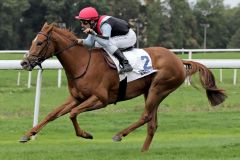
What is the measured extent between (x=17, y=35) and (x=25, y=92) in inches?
2159

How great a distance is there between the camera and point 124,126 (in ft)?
38.2

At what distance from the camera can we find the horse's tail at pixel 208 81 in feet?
31.3

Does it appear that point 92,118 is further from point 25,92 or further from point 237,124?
point 25,92

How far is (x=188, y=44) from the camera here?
86250 mm

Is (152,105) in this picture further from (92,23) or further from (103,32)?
(92,23)

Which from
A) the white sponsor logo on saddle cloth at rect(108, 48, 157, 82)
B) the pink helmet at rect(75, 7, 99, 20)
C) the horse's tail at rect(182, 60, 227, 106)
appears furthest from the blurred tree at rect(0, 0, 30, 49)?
the pink helmet at rect(75, 7, 99, 20)

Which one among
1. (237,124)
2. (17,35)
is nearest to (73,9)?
(17,35)

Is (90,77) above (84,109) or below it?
above

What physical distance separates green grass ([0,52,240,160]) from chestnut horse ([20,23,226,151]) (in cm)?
40

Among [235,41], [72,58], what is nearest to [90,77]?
[72,58]

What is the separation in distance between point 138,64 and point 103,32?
2.00ft

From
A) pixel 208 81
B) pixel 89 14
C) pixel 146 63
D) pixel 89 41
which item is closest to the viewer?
pixel 89 14

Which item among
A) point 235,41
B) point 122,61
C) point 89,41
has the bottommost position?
point 235,41

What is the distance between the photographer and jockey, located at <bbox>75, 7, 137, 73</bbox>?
28.1ft
